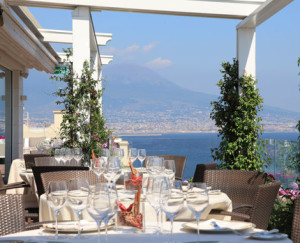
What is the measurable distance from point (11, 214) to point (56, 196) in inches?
29.9

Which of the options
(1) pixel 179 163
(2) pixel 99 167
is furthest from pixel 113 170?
(1) pixel 179 163

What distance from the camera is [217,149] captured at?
771cm

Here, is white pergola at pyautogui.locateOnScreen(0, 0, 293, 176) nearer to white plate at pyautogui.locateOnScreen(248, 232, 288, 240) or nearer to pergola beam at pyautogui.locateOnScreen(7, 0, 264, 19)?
pergola beam at pyautogui.locateOnScreen(7, 0, 264, 19)

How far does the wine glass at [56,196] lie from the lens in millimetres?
1796

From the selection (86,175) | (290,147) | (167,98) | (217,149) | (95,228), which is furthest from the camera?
(167,98)

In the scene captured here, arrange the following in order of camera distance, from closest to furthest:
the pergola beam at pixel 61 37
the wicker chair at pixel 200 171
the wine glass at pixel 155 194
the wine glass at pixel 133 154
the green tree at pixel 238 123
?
the wine glass at pixel 155 194
the wine glass at pixel 133 154
the wicker chair at pixel 200 171
the green tree at pixel 238 123
the pergola beam at pixel 61 37

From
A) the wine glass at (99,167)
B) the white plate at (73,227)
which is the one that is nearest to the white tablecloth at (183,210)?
the wine glass at (99,167)

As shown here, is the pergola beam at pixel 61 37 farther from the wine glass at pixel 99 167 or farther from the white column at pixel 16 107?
the wine glass at pixel 99 167

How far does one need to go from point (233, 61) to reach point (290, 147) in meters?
2.31

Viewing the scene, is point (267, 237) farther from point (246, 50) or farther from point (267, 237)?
point (246, 50)

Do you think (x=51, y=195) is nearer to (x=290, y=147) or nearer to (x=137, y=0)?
(x=290, y=147)

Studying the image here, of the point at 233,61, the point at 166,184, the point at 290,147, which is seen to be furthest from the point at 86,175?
the point at 233,61

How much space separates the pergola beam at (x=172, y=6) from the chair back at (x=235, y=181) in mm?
3974

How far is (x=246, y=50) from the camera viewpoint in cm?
778
